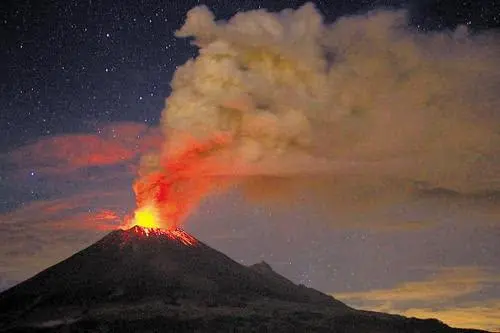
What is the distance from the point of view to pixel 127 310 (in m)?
142

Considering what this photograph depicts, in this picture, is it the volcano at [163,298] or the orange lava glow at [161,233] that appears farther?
the orange lava glow at [161,233]

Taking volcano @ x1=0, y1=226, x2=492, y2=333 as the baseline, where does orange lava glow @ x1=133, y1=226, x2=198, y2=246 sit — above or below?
above

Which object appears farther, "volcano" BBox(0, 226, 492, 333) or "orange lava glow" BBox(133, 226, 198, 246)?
"orange lava glow" BBox(133, 226, 198, 246)

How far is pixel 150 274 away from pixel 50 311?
29.6 meters

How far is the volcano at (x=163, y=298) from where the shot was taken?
138000 mm

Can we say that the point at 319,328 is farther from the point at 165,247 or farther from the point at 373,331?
the point at 165,247

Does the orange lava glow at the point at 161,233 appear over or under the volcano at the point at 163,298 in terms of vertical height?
over

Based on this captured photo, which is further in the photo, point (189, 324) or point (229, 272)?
point (229, 272)

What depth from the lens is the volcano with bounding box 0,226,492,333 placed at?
138000mm

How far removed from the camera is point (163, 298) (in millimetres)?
154250

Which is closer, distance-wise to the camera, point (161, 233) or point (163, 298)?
point (163, 298)

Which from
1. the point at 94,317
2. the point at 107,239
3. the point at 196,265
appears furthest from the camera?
the point at 107,239

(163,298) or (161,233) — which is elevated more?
(161,233)

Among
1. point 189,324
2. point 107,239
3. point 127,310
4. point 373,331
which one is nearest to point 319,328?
point 373,331
